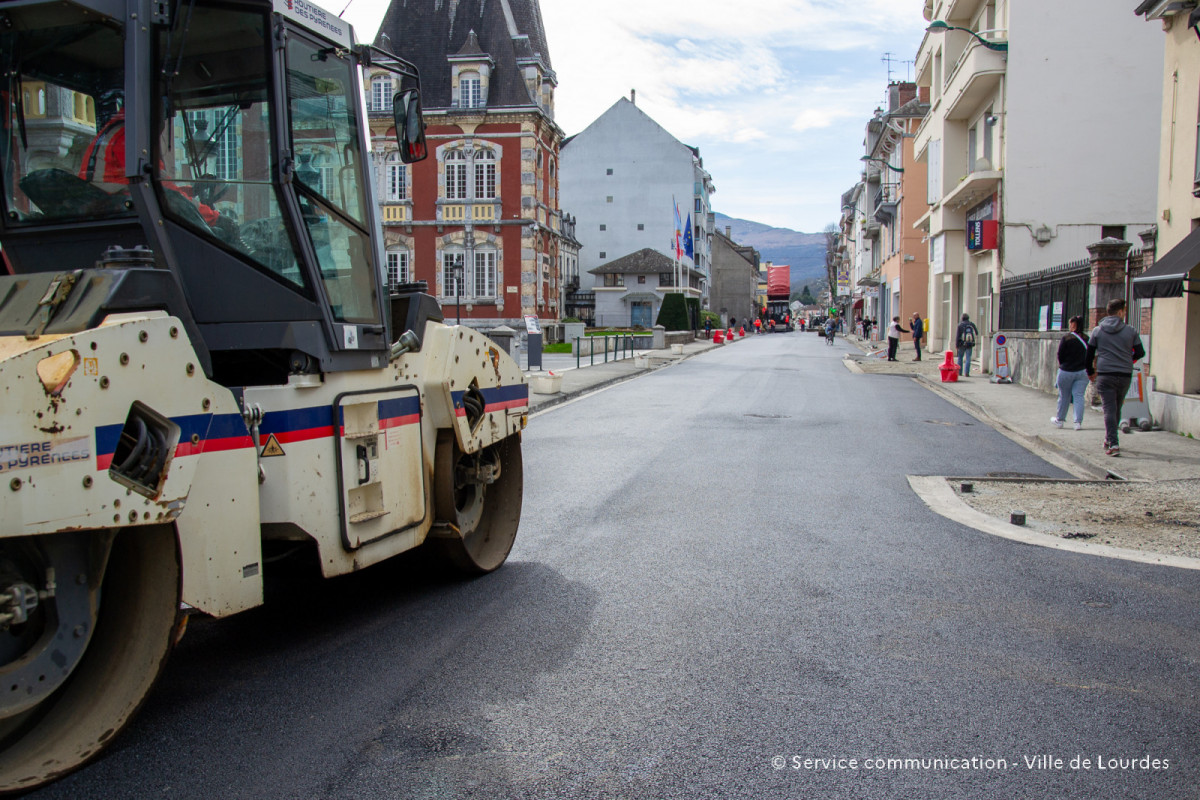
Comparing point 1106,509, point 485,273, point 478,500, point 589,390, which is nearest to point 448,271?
point 485,273

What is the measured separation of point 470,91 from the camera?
47.0m

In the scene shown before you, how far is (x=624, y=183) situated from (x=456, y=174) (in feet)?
127

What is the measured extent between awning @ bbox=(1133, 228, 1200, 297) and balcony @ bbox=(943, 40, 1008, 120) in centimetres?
1522

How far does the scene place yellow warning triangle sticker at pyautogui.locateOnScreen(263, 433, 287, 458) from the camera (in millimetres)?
4238

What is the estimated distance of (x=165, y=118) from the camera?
166 inches

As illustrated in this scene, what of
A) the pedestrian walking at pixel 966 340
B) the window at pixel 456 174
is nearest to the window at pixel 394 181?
the window at pixel 456 174

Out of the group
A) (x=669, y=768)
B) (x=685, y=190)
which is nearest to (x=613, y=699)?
(x=669, y=768)

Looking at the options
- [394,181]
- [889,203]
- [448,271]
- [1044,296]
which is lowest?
[1044,296]

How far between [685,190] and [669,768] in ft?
271

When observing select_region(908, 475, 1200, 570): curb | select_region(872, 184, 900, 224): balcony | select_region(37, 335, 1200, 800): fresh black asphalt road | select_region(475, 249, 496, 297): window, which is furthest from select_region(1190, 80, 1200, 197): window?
select_region(872, 184, 900, 224): balcony

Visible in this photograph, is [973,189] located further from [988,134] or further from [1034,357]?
[1034,357]

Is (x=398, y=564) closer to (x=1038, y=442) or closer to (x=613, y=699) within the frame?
(x=613, y=699)

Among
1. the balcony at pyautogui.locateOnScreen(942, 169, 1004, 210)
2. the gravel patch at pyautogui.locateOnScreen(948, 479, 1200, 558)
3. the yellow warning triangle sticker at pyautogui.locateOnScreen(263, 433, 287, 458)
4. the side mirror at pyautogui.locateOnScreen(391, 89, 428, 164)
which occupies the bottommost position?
the gravel patch at pyautogui.locateOnScreen(948, 479, 1200, 558)

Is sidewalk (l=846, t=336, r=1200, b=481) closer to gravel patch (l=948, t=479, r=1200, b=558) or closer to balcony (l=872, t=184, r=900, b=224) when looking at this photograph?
gravel patch (l=948, t=479, r=1200, b=558)
